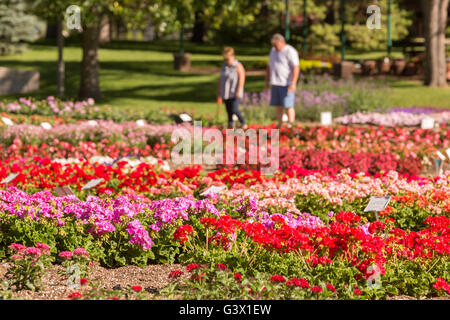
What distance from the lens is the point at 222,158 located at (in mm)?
11492

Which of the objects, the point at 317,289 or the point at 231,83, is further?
the point at 231,83

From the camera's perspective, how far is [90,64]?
2083 centimetres

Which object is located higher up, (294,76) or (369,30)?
(369,30)

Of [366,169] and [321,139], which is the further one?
[321,139]

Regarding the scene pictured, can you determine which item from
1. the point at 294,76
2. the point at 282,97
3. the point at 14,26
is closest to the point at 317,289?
the point at 294,76

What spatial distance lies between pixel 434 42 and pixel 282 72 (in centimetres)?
1039

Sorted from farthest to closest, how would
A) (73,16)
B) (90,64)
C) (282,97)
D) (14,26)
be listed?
(14,26) → (90,64) → (73,16) → (282,97)

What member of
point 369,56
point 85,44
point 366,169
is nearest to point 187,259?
point 366,169

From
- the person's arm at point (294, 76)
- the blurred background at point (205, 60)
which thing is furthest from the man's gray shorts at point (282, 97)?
the blurred background at point (205, 60)

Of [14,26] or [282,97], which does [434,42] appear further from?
[14,26]

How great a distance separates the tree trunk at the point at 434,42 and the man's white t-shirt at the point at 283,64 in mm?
10193

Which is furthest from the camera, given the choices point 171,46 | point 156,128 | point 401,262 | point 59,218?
point 171,46

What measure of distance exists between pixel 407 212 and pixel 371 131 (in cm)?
573

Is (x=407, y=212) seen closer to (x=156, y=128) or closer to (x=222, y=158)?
(x=222, y=158)
